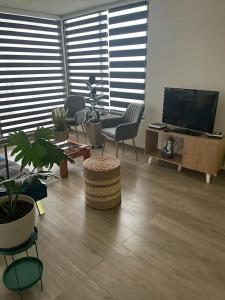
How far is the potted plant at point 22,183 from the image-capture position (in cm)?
136

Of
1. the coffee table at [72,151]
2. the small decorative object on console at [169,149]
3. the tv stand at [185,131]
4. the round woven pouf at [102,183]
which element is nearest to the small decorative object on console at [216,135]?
the tv stand at [185,131]

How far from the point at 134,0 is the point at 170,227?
11.4 feet

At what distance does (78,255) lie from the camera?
1.89 metres

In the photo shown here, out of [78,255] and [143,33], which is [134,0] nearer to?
[143,33]

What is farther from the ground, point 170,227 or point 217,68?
point 217,68

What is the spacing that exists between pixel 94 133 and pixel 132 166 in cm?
106

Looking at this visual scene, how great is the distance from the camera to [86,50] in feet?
16.0

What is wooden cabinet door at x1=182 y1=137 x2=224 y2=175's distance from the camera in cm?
289

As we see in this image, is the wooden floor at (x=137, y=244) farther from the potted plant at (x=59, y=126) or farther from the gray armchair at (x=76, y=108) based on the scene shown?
the gray armchair at (x=76, y=108)

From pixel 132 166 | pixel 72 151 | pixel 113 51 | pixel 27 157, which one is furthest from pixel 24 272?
pixel 113 51

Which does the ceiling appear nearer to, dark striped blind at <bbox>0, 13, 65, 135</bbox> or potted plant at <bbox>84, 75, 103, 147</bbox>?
dark striped blind at <bbox>0, 13, 65, 135</bbox>

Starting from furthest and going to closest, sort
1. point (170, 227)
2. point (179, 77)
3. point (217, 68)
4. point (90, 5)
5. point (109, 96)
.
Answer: point (109, 96) → point (90, 5) → point (179, 77) → point (217, 68) → point (170, 227)

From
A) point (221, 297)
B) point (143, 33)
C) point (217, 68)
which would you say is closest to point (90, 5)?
point (143, 33)

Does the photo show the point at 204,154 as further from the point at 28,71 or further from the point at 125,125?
the point at 28,71
